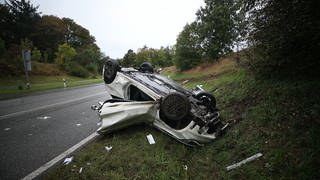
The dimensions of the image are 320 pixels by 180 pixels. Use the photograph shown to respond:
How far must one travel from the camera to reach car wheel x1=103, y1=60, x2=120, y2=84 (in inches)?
245

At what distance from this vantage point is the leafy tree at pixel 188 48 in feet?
85.7

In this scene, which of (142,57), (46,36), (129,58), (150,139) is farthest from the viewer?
(142,57)

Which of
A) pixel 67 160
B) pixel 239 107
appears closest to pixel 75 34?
pixel 239 107

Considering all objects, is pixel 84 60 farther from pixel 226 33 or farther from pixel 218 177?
pixel 218 177

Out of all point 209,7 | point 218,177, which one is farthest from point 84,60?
point 218,177

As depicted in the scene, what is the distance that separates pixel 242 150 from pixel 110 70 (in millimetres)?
3714

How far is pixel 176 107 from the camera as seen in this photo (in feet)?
15.3

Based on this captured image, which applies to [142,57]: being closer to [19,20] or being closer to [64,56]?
[64,56]

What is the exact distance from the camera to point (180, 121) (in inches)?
189

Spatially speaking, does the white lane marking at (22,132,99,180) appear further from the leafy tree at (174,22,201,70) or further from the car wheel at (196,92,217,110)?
the leafy tree at (174,22,201,70)

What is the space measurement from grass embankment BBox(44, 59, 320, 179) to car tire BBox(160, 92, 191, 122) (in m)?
0.57

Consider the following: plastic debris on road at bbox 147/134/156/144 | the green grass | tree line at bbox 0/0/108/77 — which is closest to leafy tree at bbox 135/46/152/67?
tree line at bbox 0/0/108/77

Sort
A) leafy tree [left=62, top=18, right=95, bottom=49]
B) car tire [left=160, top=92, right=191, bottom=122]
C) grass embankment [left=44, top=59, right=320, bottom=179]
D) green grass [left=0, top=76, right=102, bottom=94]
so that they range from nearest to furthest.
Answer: grass embankment [left=44, top=59, right=320, bottom=179], car tire [left=160, top=92, right=191, bottom=122], green grass [left=0, top=76, right=102, bottom=94], leafy tree [left=62, top=18, right=95, bottom=49]

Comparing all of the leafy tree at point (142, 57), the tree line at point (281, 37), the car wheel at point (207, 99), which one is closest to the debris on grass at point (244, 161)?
the tree line at point (281, 37)
